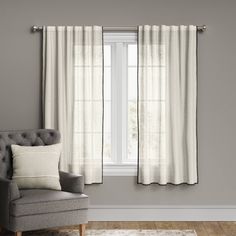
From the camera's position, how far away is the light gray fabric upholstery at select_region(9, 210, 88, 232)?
5039mm

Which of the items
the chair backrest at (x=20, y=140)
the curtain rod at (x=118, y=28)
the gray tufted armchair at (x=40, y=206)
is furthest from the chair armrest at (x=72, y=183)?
the curtain rod at (x=118, y=28)

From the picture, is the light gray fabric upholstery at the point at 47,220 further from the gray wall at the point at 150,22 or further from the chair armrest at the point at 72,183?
the gray wall at the point at 150,22

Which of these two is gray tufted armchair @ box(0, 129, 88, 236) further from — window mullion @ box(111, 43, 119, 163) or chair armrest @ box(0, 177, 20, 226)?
window mullion @ box(111, 43, 119, 163)

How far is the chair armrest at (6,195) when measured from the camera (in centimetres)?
508

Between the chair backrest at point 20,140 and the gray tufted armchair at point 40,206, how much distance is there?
0.02 m

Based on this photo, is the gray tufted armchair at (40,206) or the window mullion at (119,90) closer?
the gray tufted armchair at (40,206)

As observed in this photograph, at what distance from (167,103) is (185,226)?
1.28 m

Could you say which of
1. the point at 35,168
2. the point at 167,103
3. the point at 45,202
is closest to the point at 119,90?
the point at 167,103

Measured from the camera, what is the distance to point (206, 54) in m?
6.16

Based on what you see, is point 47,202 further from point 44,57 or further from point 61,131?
point 44,57

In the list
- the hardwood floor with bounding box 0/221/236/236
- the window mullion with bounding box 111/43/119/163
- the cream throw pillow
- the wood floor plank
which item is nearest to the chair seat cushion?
the cream throw pillow

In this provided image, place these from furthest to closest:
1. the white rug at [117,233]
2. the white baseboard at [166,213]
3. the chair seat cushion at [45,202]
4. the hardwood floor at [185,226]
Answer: the white baseboard at [166,213] < the hardwood floor at [185,226] < the white rug at [117,233] < the chair seat cushion at [45,202]

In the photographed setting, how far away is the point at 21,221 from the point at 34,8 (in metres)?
2.33

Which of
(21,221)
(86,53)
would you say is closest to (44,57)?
(86,53)
